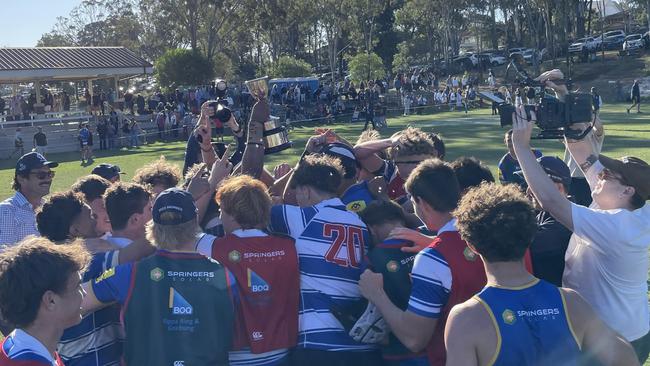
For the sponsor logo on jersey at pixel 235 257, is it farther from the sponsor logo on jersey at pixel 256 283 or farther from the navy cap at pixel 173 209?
the navy cap at pixel 173 209

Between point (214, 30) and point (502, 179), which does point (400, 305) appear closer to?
point (502, 179)

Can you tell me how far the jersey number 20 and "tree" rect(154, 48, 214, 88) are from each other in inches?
1902

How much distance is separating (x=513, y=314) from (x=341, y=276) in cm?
131

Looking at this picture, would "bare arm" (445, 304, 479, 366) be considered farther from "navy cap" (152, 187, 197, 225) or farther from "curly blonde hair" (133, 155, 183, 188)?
"curly blonde hair" (133, 155, 183, 188)

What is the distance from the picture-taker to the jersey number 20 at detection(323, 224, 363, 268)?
4.05 m

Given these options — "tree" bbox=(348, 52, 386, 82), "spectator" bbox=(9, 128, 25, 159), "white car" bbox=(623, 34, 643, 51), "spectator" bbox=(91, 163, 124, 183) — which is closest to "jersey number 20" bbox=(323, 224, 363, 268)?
"spectator" bbox=(91, 163, 124, 183)

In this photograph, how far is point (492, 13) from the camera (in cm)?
7119

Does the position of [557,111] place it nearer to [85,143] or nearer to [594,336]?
[594,336]

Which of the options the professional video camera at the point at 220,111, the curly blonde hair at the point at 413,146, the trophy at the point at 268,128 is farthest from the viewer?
the trophy at the point at 268,128

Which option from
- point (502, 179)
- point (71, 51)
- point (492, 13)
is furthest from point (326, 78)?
point (502, 179)

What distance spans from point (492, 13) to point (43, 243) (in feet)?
237

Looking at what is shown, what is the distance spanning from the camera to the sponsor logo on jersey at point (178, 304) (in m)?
3.57

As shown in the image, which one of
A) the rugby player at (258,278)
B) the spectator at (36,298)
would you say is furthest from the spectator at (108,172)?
the spectator at (36,298)

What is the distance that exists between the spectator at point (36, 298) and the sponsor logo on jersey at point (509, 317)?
183cm
